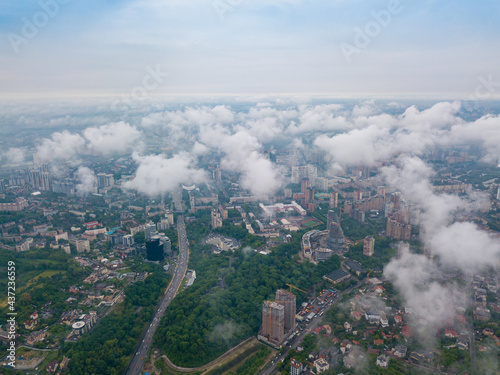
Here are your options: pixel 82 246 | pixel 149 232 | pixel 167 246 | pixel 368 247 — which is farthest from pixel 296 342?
pixel 82 246

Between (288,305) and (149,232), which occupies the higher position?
(288,305)

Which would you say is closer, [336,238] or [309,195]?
[336,238]

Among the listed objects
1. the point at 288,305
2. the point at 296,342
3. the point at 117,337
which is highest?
the point at 288,305

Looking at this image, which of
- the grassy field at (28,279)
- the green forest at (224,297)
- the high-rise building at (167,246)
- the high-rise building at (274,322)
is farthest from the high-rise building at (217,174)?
the high-rise building at (274,322)

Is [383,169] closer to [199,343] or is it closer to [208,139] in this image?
[208,139]

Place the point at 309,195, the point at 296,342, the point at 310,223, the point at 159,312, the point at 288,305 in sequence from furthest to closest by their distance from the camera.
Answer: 1. the point at 309,195
2. the point at 310,223
3. the point at 159,312
4. the point at 288,305
5. the point at 296,342

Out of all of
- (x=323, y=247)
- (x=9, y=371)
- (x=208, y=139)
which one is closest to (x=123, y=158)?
(x=208, y=139)

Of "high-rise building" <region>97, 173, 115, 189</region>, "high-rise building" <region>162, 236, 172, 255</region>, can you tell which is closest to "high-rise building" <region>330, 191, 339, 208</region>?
"high-rise building" <region>162, 236, 172, 255</region>

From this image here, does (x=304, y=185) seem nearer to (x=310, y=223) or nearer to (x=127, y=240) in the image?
(x=310, y=223)
